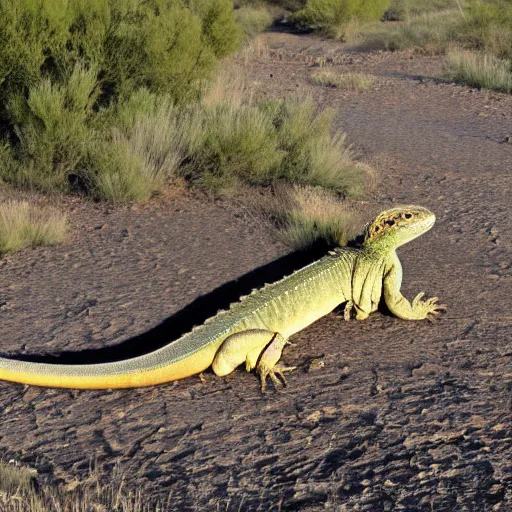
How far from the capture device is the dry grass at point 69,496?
393 centimetres

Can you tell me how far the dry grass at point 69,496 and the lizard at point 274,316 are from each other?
2.73 feet

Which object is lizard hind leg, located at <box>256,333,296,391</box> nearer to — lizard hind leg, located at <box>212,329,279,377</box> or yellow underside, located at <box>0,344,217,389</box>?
lizard hind leg, located at <box>212,329,279,377</box>

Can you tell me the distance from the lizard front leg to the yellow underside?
5.22 ft

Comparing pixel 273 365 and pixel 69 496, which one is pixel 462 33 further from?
pixel 69 496

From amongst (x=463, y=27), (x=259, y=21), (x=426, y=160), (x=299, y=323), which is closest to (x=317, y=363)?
(x=299, y=323)

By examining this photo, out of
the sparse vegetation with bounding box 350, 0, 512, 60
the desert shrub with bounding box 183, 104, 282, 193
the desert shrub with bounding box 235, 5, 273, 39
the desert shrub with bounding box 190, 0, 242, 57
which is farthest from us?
the desert shrub with bounding box 235, 5, 273, 39

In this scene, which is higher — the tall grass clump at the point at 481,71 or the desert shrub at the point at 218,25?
the desert shrub at the point at 218,25

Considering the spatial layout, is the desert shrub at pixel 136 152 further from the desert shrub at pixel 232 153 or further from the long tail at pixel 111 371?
the long tail at pixel 111 371

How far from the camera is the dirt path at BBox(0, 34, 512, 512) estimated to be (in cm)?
427

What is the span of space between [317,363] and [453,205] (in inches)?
157

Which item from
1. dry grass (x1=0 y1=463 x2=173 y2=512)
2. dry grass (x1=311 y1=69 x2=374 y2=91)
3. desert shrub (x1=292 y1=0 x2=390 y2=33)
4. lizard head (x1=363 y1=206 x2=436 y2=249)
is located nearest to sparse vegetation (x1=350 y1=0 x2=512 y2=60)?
desert shrub (x1=292 y1=0 x2=390 y2=33)

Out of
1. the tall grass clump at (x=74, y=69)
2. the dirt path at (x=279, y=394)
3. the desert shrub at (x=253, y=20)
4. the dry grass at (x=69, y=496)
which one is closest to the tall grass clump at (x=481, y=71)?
the tall grass clump at (x=74, y=69)

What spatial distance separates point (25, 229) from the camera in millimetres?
7621

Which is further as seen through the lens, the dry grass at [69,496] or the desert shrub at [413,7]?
the desert shrub at [413,7]
